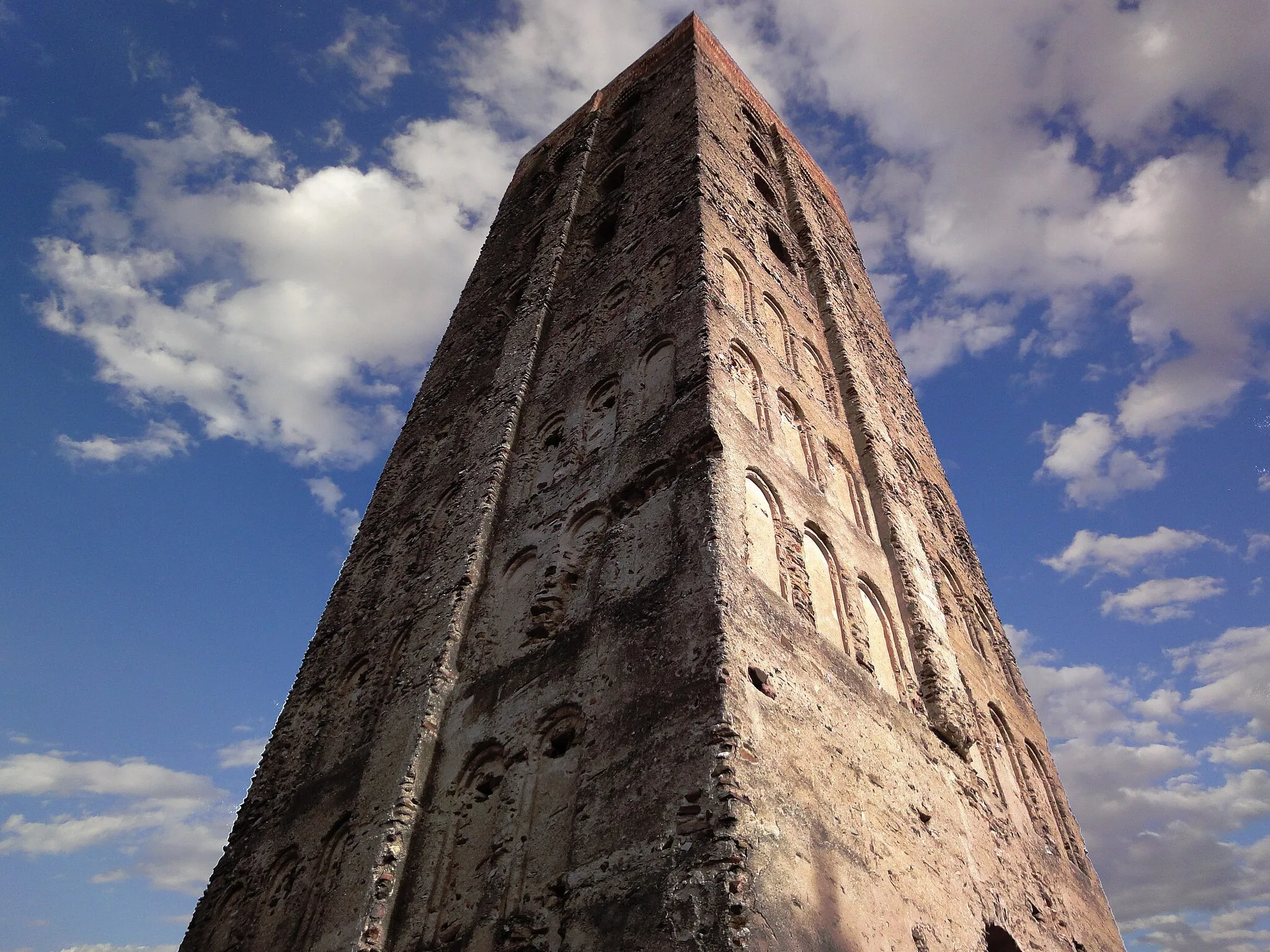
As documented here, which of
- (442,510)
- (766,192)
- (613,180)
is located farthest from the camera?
(613,180)

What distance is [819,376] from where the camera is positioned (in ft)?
42.7

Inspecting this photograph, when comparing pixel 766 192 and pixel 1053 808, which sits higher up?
pixel 766 192

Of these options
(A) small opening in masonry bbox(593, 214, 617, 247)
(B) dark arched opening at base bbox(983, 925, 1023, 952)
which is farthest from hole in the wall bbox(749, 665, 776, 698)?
(A) small opening in masonry bbox(593, 214, 617, 247)

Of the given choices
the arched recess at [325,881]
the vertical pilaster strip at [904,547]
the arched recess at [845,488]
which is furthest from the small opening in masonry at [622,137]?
the arched recess at [325,881]

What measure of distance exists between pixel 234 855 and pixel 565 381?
6884mm

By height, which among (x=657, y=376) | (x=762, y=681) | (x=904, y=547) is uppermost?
(x=657, y=376)

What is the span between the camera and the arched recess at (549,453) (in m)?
10.5

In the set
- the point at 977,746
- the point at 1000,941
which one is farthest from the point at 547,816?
the point at 977,746

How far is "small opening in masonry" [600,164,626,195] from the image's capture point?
18.2 m

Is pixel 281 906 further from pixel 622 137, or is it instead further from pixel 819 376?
pixel 622 137

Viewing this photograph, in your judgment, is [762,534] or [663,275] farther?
[663,275]

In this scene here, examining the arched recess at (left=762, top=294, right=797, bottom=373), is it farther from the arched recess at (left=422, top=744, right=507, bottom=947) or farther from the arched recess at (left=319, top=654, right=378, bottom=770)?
the arched recess at (left=422, top=744, right=507, bottom=947)

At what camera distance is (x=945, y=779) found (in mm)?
8242

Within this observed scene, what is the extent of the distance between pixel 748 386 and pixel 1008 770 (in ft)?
18.3
